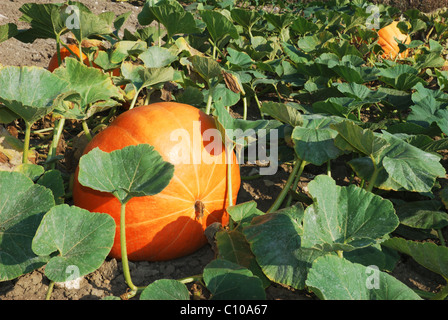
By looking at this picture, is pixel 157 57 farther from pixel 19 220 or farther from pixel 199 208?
Result: pixel 19 220

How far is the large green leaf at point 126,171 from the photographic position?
1353mm

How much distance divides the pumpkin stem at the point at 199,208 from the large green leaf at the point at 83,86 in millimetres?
607

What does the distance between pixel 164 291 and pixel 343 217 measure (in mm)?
598

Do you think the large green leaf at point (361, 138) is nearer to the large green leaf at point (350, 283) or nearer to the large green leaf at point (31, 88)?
the large green leaf at point (350, 283)

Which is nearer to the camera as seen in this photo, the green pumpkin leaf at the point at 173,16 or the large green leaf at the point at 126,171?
the large green leaf at the point at 126,171

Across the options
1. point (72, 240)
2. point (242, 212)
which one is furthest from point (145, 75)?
point (72, 240)

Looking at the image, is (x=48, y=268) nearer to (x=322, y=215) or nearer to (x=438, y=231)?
(x=322, y=215)

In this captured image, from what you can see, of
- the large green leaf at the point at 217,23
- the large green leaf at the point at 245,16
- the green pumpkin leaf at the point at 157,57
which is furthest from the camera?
the large green leaf at the point at 245,16

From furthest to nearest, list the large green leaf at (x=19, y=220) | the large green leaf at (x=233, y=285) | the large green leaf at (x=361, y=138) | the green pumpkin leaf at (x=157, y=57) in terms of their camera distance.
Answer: the green pumpkin leaf at (x=157, y=57)
the large green leaf at (x=361, y=138)
the large green leaf at (x=19, y=220)
the large green leaf at (x=233, y=285)

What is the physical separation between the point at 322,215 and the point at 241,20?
7.65 feet

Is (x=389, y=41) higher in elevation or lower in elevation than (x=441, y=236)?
lower

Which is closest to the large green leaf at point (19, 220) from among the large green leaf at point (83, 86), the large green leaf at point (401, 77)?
the large green leaf at point (83, 86)

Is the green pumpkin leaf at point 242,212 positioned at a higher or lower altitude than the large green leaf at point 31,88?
lower

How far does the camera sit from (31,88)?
1663 mm
